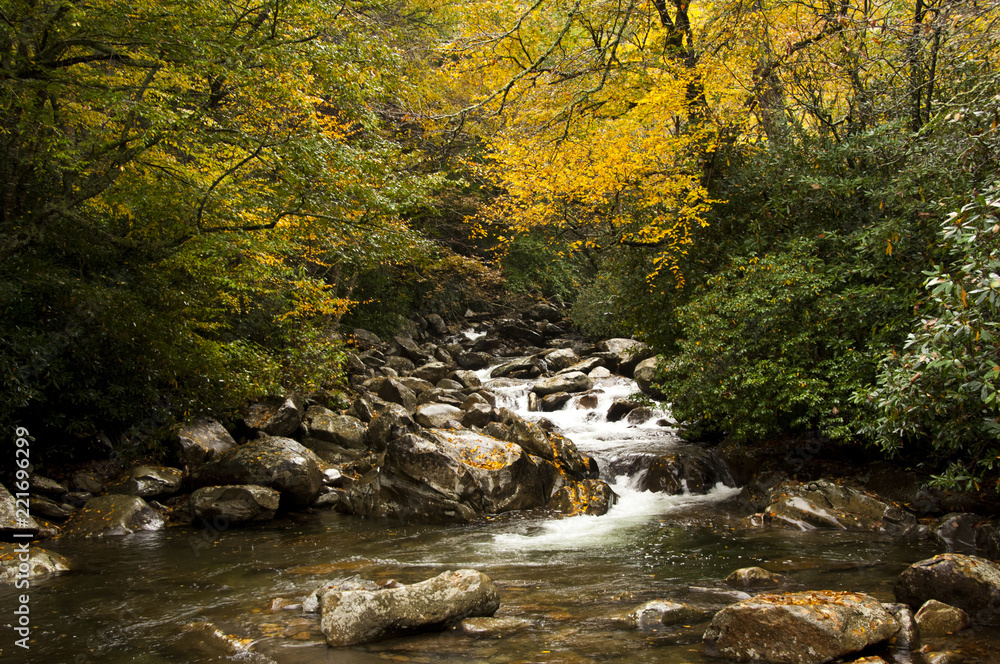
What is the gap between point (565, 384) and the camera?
17.3 meters

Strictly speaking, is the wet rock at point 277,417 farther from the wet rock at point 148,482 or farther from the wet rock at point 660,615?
the wet rock at point 660,615

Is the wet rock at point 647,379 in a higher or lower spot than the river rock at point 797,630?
higher

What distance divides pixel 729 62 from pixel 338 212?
23.3ft

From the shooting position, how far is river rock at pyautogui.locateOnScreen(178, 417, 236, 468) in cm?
1029

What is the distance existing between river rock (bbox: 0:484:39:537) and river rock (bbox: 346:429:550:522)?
396 cm

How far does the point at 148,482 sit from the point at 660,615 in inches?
314

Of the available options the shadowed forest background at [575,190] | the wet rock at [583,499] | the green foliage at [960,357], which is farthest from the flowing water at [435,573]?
the shadowed forest background at [575,190]

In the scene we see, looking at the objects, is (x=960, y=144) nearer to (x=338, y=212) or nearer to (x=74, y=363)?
(x=338, y=212)

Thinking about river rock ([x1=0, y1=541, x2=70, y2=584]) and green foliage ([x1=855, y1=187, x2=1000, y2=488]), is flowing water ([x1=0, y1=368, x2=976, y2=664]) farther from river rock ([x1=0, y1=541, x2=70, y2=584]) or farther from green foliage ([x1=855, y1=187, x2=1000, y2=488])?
green foliage ([x1=855, y1=187, x2=1000, y2=488])

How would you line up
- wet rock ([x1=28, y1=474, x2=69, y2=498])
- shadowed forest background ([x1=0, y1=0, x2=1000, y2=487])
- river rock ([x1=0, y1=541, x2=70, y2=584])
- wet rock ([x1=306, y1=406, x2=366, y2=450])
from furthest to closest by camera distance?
1. wet rock ([x1=306, y1=406, x2=366, y2=450])
2. wet rock ([x1=28, y1=474, x2=69, y2=498])
3. shadowed forest background ([x1=0, y1=0, x2=1000, y2=487])
4. river rock ([x1=0, y1=541, x2=70, y2=584])

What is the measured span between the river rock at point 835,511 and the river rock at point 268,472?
6.75 m

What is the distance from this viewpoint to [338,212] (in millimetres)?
8852

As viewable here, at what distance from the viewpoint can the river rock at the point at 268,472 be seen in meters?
9.38

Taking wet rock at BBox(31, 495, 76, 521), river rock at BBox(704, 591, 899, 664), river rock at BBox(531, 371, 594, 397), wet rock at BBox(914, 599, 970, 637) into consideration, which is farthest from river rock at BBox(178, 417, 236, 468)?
wet rock at BBox(914, 599, 970, 637)
